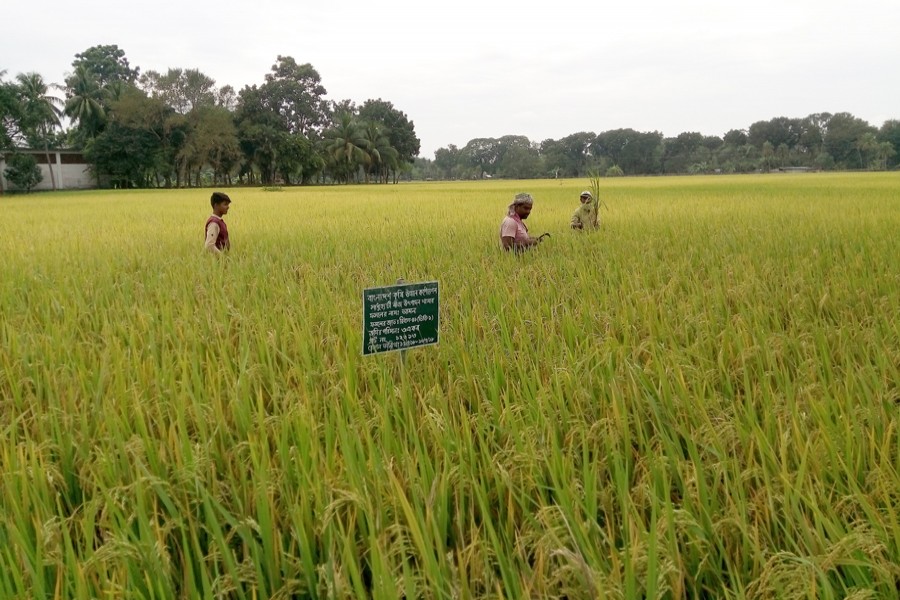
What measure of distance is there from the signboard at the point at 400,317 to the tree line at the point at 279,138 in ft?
16.9

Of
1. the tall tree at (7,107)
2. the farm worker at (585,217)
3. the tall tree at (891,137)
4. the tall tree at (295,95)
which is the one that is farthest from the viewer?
the tall tree at (891,137)

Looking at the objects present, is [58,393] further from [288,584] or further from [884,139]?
[884,139]

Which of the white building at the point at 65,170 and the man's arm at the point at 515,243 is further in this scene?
the white building at the point at 65,170

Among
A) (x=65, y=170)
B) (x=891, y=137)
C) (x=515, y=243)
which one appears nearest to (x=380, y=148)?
(x=65, y=170)

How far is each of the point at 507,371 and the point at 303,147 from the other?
4568 centimetres

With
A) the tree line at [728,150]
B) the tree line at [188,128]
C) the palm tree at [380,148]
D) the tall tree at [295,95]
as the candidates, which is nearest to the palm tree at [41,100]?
the tree line at [188,128]

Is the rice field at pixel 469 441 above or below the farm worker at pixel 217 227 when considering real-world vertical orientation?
below

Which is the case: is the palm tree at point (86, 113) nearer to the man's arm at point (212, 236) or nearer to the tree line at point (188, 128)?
the tree line at point (188, 128)

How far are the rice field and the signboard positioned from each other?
0.11 metres

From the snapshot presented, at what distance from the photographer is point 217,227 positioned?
6.20 m

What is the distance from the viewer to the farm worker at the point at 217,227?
18.9 feet

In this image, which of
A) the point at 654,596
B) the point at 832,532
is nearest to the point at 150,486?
the point at 654,596

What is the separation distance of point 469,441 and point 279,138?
45.7m

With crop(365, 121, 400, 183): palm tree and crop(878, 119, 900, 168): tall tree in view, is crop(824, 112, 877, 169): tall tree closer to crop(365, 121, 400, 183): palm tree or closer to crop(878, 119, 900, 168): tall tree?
crop(878, 119, 900, 168): tall tree
